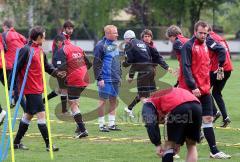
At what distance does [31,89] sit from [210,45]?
3.58 m

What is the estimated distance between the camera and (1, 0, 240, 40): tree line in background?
5506 cm

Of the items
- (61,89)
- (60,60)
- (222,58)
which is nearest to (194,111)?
(222,58)

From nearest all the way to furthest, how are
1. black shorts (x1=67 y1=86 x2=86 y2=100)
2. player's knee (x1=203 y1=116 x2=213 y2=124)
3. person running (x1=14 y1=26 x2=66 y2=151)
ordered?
player's knee (x1=203 y1=116 x2=213 y2=124), person running (x1=14 y1=26 x2=66 y2=151), black shorts (x1=67 y1=86 x2=86 y2=100)

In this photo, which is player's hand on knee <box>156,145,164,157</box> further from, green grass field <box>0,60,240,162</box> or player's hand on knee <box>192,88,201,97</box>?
player's hand on knee <box>192,88,201,97</box>

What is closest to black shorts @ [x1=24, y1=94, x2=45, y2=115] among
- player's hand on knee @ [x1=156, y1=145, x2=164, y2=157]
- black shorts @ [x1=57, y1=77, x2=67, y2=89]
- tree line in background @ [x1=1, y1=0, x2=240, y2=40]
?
black shorts @ [x1=57, y1=77, x2=67, y2=89]

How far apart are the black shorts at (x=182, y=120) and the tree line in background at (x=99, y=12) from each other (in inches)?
1761

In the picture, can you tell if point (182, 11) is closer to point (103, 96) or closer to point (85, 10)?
point (85, 10)

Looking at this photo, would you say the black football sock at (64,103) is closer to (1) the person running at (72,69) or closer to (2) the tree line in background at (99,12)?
(1) the person running at (72,69)

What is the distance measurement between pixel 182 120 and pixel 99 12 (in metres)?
49.5

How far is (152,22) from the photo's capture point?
2427 inches

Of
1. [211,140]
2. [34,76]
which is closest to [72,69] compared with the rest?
[34,76]

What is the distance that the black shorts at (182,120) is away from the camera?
29.4 ft

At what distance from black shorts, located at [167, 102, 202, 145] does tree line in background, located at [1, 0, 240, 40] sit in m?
44.7

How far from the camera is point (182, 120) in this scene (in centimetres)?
900
